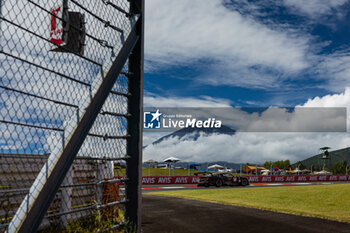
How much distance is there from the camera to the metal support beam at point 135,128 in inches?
141

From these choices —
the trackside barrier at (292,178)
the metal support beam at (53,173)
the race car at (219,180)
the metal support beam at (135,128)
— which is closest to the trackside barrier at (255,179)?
the trackside barrier at (292,178)

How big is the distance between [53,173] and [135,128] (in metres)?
1.49

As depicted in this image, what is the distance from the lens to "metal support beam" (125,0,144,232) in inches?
141

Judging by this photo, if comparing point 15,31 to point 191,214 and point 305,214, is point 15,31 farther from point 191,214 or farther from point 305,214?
point 305,214

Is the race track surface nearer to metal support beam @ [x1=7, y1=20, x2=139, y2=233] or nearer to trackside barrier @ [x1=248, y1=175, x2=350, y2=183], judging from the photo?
metal support beam @ [x1=7, y1=20, x2=139, y2=233]

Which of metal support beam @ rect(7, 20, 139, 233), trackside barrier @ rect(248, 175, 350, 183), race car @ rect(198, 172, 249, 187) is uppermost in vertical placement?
metal support beam @ rect(7, 20, 139, 233)

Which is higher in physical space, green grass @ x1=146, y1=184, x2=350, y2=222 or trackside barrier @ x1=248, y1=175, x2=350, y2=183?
green grass @ x1=146, y1=184, x2=350, y2=222

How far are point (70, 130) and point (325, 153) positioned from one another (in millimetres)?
55748

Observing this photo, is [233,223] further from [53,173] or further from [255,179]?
[255,179]

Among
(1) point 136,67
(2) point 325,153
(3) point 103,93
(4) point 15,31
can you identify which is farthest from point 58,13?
(2) point 325,153

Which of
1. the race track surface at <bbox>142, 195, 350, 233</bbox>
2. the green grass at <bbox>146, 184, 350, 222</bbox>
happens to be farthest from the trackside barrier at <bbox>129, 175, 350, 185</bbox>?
the race track surface at <bbox>142, 195, 350, 233</bbox>

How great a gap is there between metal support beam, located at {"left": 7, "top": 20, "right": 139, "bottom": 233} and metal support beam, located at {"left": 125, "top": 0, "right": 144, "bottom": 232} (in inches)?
34.2

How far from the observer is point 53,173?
7.20 ft

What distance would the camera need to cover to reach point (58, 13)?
2.43 meters
